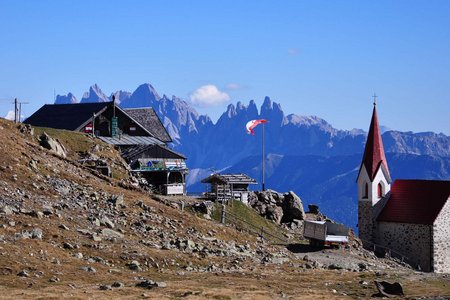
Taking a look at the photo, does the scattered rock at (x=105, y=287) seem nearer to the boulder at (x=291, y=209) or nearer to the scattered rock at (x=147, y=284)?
the scattered rock at (x=147, y=284)

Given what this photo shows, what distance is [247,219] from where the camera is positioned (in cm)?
7169

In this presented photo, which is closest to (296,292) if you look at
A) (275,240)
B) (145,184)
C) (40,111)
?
(275,240)

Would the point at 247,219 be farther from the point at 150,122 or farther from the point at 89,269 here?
the point at 89,269

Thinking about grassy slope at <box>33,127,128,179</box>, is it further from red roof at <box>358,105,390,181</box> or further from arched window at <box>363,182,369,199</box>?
arched window at <box>363,182,369,199</box>

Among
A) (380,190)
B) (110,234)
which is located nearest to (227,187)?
(380,190)

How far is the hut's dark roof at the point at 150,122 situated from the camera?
98.2 m

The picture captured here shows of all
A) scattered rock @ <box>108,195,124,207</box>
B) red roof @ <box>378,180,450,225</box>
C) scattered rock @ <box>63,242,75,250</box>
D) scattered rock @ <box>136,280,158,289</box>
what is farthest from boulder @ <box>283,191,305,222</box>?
scattered rock @ <box>136,280,158,289</box>

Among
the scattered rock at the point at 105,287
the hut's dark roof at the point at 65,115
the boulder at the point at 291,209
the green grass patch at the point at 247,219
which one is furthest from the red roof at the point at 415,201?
the scattered rock at the point at 105,287

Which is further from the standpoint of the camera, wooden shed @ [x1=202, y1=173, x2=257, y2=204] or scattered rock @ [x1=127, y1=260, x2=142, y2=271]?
wooden shed @ [x1=202, y1=173, x2=257, y2=204]

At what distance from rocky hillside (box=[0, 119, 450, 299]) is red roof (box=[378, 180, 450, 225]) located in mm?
13581

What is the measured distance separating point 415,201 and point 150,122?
36268 mm

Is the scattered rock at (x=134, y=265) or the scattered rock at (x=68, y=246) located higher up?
the scattered rock at (x=68, y=246)

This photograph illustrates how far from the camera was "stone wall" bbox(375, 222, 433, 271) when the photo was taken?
75062mm

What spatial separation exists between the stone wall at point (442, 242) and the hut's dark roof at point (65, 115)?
37.6 metres
